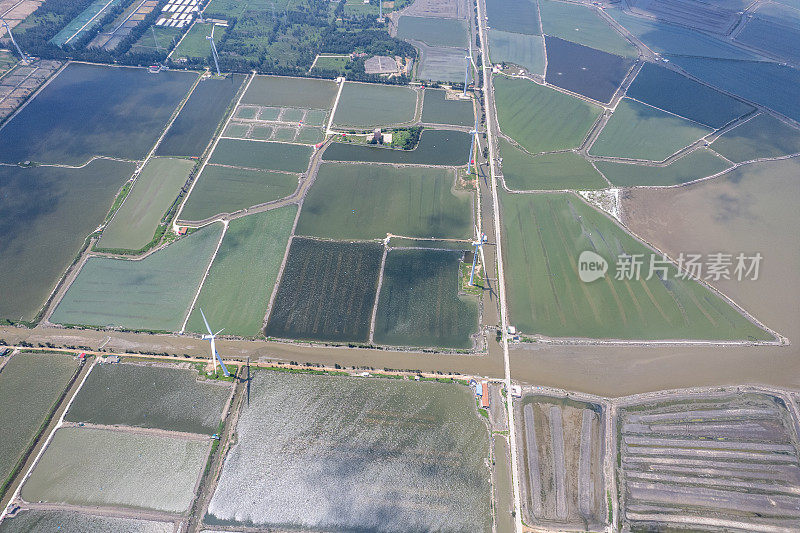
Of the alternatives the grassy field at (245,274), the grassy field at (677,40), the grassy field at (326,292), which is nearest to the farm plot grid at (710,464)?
the grassy field at (326,292)

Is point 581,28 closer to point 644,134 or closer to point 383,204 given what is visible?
point 644,134

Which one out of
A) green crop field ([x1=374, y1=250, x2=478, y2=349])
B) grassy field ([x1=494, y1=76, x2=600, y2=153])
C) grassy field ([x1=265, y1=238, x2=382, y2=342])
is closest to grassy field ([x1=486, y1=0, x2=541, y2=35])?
grassy field ([x1=494, y1=76, x2=600, y2=153])

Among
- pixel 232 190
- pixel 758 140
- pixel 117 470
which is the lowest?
pixel 117 470

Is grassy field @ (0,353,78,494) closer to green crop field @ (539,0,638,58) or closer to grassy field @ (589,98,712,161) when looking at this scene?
grassy field @ (589,98,712,161)

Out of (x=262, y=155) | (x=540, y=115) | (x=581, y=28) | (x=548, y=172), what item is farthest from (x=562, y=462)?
(x=581, y=28)

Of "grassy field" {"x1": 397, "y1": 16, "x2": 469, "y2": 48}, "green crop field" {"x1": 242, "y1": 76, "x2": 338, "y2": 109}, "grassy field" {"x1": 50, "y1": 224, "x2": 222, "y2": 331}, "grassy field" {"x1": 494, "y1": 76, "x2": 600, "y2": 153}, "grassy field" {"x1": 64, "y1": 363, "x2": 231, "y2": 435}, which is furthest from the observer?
"grassy field" {"x1": 397, "y1": 16, "x2": 469, "y2": 48}

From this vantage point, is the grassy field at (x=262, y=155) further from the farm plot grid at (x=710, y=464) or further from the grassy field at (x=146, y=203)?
the farm plot grid at (x=710, y=464)
